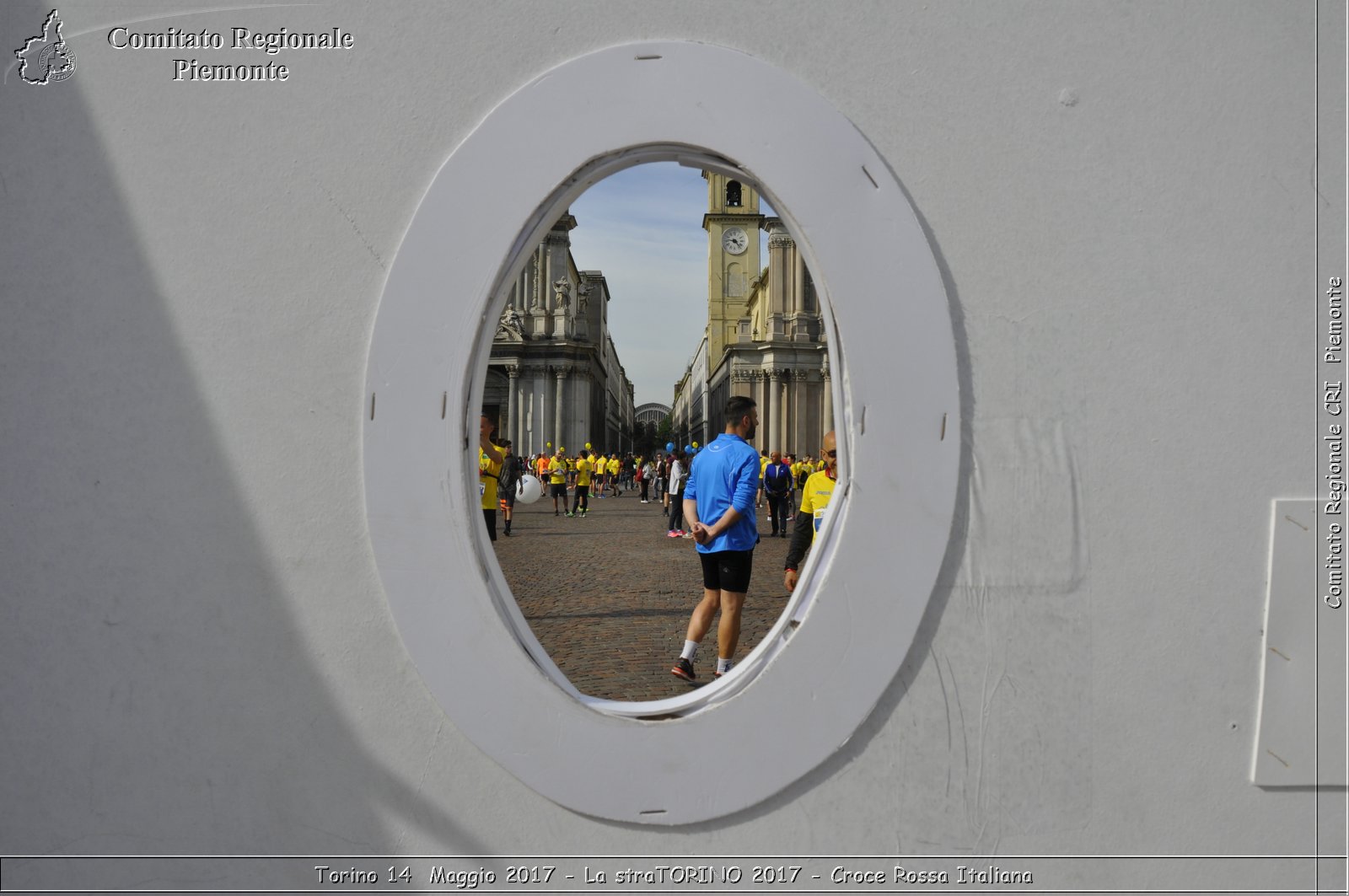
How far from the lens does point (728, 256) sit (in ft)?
275

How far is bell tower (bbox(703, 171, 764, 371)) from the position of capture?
7581cm

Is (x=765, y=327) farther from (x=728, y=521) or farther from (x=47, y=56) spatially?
(x=47, y=56)

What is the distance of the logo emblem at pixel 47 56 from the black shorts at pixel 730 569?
11.5ft

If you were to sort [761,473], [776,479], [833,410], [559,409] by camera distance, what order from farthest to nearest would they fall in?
[559,409]
[761,473]
[776,479]
[833,410]

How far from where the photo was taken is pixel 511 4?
262cm

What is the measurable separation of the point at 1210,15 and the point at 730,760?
2.62 m

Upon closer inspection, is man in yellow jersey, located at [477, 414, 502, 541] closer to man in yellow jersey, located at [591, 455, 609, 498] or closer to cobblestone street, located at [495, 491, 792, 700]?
cobblestone street, located at [495, 491, 792, 700]

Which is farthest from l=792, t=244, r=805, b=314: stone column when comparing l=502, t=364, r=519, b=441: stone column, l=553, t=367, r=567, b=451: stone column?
l=502, t=364, r=519, b=441: stone column

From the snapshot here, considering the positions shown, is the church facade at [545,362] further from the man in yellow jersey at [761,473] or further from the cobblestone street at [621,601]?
the cobblestone street at [621,601]

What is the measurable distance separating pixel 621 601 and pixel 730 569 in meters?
4.31

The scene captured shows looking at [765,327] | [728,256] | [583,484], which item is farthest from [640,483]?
[728,256]

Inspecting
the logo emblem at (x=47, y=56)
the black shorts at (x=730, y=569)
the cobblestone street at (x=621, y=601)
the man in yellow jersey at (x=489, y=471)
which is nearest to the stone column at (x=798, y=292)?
the cobblestone street at (x=621, y=601)

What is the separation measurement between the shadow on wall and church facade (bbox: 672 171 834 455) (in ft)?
124

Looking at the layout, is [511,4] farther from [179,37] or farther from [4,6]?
[4,6]
